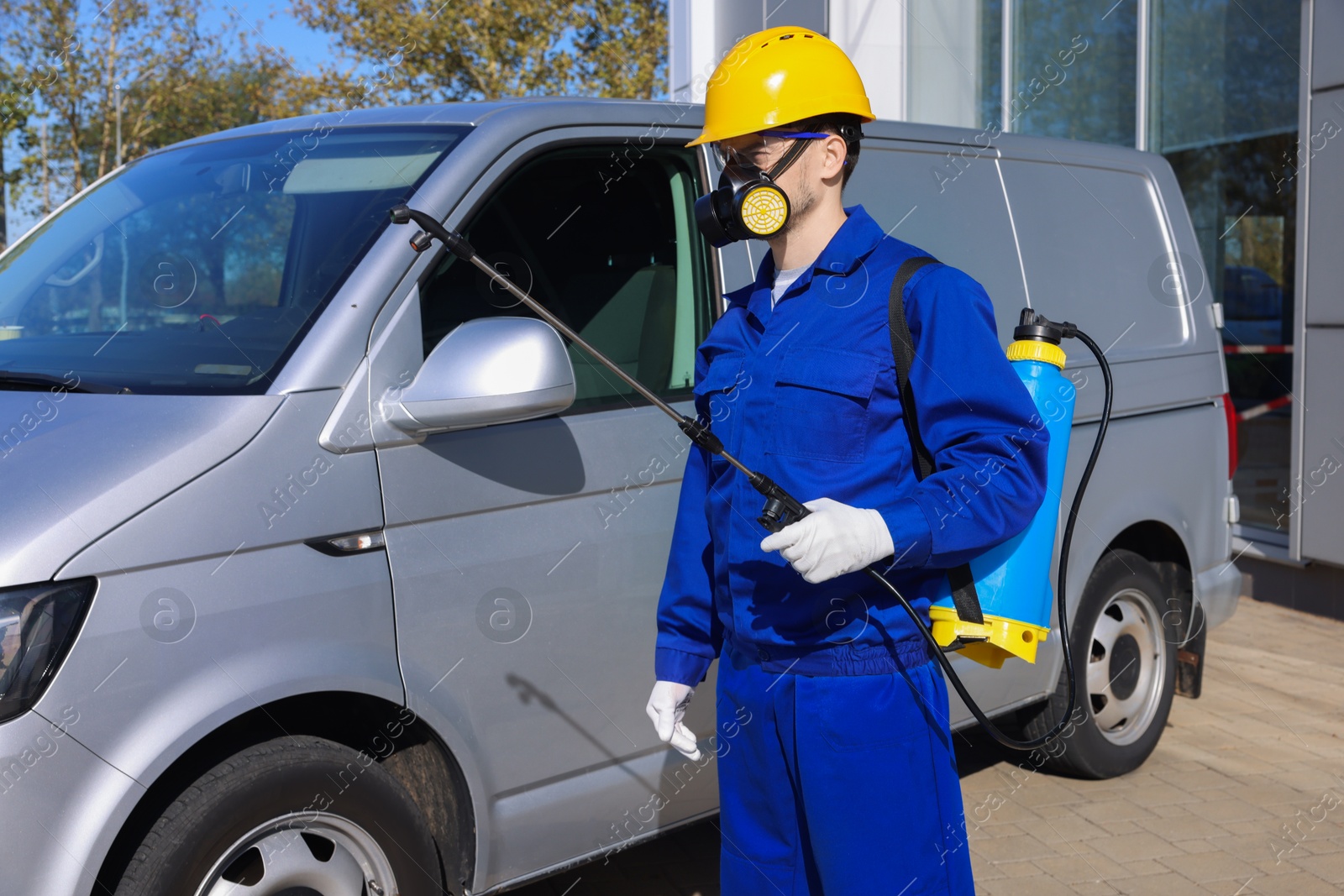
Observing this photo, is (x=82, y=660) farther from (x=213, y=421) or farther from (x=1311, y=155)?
(x=1311, y=155)

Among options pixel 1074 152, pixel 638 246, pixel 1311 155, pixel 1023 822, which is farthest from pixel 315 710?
pixel 1311 155

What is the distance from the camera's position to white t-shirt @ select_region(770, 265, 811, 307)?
93.0 inches

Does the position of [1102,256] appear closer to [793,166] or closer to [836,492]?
[793,166]

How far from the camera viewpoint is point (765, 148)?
2316 millimetres

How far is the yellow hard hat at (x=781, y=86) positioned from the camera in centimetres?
227

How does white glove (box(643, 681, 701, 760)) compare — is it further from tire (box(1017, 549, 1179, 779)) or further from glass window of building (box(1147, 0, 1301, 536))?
glass window of building (box(1147, 0, 1301, 536))

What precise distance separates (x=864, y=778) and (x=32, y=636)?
1.43 metres

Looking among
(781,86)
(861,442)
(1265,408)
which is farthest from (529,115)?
(1265,408)

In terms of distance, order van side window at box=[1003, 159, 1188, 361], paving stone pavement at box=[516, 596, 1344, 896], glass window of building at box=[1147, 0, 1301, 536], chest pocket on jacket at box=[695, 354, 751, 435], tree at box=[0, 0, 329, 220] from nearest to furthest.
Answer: chest pocket on jacket at box=[695, 354, 751, 435]
paving stone pavement at box=[516, 596, 1344, 896]
van side window at box=[1003, 159, 1188, 361]
glass window of building at box=[1147, 0, 1301, 536]
tree at box=[0, 0, 329, 220]

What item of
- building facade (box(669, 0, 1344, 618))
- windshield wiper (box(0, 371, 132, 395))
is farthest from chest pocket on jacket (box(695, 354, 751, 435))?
building facade (box(669, 0, 1344, 618))

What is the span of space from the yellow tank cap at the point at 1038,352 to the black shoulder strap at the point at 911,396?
0.33 meters

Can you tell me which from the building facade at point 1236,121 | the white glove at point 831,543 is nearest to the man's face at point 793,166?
the white glove at point 831,543

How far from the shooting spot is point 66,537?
2.17m

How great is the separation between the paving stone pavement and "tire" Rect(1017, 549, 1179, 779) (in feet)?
0.45
